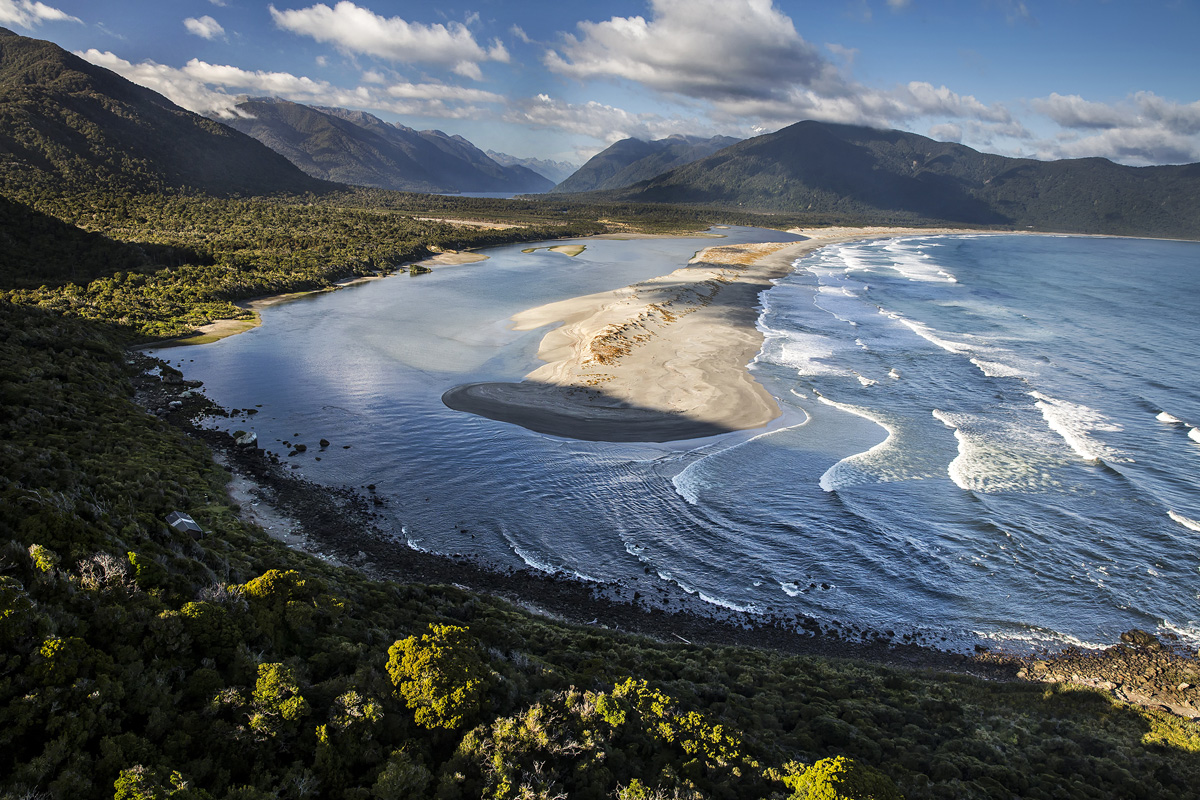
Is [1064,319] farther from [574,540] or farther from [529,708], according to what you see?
[529,708]

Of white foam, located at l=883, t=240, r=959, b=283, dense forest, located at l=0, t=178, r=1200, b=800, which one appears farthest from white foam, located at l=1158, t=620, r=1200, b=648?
white foam, located at l=883, t=240, r=959, b=283

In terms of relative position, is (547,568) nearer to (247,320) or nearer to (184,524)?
(184,524)

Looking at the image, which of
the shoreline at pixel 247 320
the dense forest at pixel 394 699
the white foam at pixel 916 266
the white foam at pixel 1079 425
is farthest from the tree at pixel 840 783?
the white foam at pixel 916 266

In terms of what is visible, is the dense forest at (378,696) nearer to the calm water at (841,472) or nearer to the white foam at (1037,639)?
the white foam at (1037,639)

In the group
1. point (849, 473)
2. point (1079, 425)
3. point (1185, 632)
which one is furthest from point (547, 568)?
point (1079, 425)

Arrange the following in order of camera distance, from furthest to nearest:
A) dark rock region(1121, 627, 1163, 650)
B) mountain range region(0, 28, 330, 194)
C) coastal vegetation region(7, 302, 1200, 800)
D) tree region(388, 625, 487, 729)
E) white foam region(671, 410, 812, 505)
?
mountain range region(0, 28, 330, 194) < white foam region(671, 410, 812, 505) < dark rock region(1121, 627, 1163, 650) < tree region(388, 625, 487, 729) < coastal vegetation region(7, 302, 1200, 800)

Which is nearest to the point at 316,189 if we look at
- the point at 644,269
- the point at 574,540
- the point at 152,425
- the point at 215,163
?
the point at 215,163

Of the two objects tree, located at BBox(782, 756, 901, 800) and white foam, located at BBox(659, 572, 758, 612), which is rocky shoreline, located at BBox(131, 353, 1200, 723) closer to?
white foam, located at BBox(659, 572, 758, 612)

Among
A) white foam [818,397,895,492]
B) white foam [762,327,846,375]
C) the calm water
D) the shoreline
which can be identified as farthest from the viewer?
the shoreline
